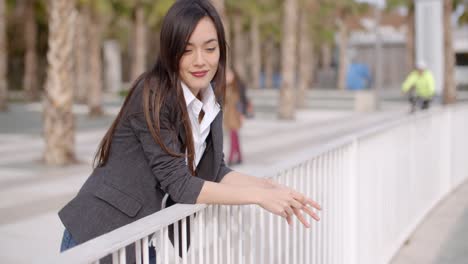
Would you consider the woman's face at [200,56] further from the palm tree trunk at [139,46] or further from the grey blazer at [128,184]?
the palm tree trunk at [139,46]

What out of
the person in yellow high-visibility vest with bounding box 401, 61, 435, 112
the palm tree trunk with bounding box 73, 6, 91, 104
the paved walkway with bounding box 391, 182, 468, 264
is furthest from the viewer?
the palm tree trunk with bounding box 73, 6, 91, 104

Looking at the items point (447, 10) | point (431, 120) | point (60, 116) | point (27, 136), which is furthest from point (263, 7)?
point (431, 120)

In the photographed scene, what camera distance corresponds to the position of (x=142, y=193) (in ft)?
7.84

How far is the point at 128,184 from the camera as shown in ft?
7.78

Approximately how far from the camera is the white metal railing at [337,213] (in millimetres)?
2295

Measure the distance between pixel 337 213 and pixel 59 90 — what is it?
9.12 metres

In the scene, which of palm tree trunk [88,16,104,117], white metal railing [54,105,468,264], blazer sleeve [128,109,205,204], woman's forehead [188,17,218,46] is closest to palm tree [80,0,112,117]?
palm tree trunk [88,16,104,117]

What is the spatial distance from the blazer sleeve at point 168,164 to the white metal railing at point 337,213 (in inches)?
2.4

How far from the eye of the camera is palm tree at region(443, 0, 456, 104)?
2844cm

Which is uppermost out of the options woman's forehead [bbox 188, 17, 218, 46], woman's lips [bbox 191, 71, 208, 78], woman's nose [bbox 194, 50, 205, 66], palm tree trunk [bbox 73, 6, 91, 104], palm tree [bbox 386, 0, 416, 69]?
palm tree [bbox 386, 0, 416, 69]

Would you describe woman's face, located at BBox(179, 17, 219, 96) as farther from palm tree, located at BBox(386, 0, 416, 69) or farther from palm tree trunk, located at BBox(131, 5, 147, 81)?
palm tree, located at BBox(386, 0, 416, 69)

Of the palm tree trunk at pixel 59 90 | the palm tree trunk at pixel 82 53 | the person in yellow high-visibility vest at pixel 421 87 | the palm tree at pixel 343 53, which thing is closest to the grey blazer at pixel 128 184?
the palm tree trunk at pixel 59 90

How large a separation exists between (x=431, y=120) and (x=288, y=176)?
4724mm

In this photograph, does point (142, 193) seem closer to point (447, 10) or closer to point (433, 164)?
point (433, 164)
